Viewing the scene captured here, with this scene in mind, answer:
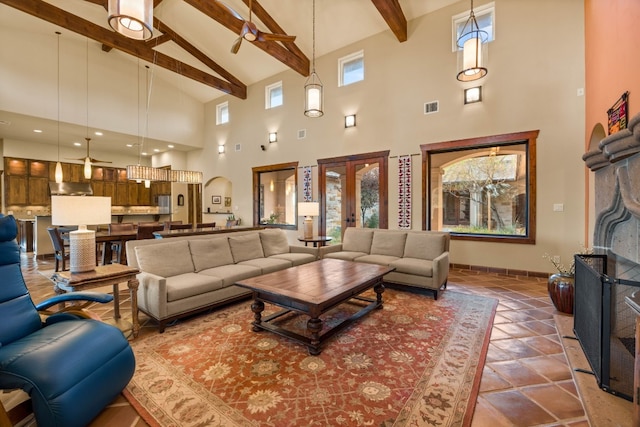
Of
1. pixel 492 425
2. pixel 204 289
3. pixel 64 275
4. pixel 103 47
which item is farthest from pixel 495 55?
pixel 103 47

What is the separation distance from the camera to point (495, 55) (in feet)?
16.2

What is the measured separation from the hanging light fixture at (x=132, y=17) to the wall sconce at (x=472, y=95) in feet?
16.3

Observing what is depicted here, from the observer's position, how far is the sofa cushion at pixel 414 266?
3.72 metres

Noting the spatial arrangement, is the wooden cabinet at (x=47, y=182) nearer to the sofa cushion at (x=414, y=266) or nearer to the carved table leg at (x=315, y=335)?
the sofa cushion at (x=414, y=266)

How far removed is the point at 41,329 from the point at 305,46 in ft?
23.1

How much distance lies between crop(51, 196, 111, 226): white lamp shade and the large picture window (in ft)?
16.7

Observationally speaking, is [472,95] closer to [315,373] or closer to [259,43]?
[259,43]

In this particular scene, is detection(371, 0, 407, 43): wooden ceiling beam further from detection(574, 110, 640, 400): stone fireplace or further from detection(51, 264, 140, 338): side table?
detection(51, 264, 140, 338): side table

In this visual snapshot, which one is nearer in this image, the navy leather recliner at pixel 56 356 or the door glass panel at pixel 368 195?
the navy leather recliner at pixel 56 356

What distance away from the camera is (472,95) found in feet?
16.8

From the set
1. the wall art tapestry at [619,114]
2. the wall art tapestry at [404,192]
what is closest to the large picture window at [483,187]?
the wall art tapestry at [404,192]

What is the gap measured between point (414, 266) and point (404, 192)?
2352 mm

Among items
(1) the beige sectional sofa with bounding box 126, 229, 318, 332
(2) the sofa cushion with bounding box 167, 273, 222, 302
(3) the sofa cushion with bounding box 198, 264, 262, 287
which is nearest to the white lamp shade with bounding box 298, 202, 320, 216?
(1) the beige sectional sofa with bounding box 126, 229, 318, 332

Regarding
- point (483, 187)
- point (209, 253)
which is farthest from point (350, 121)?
point (209, 253)
